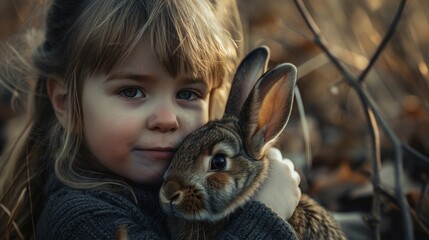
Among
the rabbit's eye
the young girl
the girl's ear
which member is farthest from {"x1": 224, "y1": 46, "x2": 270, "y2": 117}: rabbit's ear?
the girl's ear

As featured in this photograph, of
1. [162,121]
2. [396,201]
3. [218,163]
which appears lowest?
[396,201]

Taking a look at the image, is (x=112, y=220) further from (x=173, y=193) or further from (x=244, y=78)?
(x=244, y=78)

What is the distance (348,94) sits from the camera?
469 centimetres

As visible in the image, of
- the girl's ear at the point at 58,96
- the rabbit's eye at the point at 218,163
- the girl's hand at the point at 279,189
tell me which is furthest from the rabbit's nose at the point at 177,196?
the girl's ear at the point at 58,96

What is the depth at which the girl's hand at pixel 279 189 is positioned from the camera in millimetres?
2842

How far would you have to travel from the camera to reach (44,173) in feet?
10.5

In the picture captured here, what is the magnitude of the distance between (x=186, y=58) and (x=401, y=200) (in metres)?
1.14

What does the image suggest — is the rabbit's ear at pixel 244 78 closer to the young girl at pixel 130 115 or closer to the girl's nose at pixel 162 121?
the young girl at pixel 130 115

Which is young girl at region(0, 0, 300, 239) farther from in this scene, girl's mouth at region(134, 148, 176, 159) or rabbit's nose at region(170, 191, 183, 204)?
rabbit's nose at region(170, 191, 183, 204)

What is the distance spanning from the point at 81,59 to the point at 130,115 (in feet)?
1.05

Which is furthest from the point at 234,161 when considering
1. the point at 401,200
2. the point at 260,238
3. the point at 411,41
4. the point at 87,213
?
the point at 411,41

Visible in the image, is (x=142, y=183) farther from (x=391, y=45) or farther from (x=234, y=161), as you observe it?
(x=391, y=45)

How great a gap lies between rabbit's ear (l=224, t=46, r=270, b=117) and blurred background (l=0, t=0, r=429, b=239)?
0.48m

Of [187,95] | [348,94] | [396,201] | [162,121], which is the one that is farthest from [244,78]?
[348,94]
